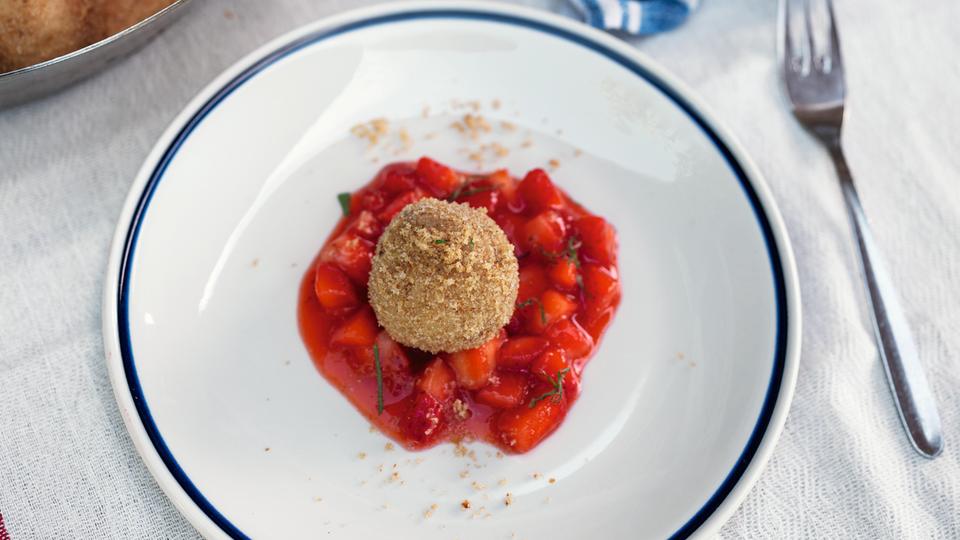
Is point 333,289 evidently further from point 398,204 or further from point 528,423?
point 528,423

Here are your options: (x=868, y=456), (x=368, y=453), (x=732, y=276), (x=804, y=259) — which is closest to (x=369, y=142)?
(x=368, y=453)

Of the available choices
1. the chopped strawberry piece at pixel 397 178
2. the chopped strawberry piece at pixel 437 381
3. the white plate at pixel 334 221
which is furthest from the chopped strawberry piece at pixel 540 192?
the chopped strawberry piece at pixel 437 381

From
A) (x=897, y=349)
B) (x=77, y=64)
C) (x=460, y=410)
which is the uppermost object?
(x=77, y=64)

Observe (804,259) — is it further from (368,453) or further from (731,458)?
(368,453)

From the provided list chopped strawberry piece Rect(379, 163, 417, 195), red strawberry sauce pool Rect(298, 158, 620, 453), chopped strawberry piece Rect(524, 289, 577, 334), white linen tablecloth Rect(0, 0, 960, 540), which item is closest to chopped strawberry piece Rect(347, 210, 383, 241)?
red strawberry sauce pool Rect(298, 158, 620, 453)

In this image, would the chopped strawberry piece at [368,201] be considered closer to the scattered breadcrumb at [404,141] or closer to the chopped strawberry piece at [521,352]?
the scattered breadcrumb at [404,141]

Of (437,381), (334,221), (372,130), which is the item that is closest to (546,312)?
(437,381)
